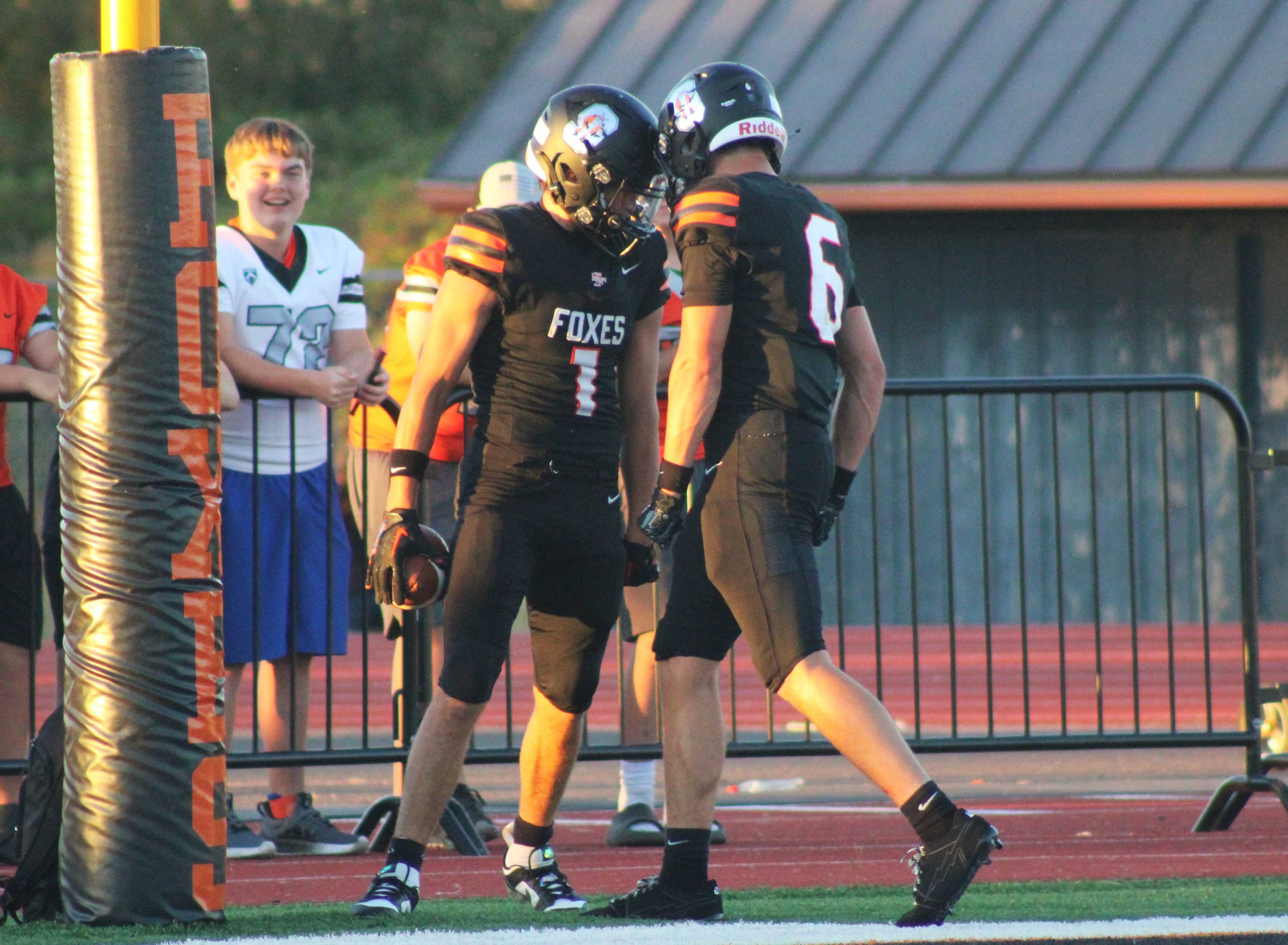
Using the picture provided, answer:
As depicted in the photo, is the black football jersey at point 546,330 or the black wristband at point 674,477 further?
the black football jersey at point 546,330

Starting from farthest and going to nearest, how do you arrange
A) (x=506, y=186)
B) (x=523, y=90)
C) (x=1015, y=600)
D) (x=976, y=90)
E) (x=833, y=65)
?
(x=523, y=90)
(x=833, y=65)
(x=1015, y=600)
(x=976, y=90)
(x=506, y=186)

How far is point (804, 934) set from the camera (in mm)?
4547

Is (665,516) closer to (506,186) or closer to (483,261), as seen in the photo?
(483,261)

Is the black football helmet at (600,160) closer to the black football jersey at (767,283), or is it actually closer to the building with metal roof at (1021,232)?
the black football jersey at (767,283)

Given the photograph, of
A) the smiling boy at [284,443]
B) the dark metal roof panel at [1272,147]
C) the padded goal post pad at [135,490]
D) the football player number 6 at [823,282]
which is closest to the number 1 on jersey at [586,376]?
the football player number 6 at [823,282]

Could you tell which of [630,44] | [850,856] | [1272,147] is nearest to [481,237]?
[850,856]

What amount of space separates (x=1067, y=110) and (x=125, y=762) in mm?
9782

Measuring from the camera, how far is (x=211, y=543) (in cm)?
464

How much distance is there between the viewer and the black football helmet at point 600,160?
4988 millimetres

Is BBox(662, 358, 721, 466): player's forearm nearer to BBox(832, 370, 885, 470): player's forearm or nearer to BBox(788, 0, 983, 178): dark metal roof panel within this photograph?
BBox(832, 370, 885, 470): player's forearm

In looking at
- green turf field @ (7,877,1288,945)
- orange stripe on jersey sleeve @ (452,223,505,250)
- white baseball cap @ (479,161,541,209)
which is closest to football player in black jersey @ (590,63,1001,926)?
green turf field @ (7,877,1288,945)

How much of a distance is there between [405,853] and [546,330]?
1413 mm

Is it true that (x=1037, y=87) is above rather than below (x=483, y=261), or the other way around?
above

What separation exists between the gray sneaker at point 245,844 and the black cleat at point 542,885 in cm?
130
